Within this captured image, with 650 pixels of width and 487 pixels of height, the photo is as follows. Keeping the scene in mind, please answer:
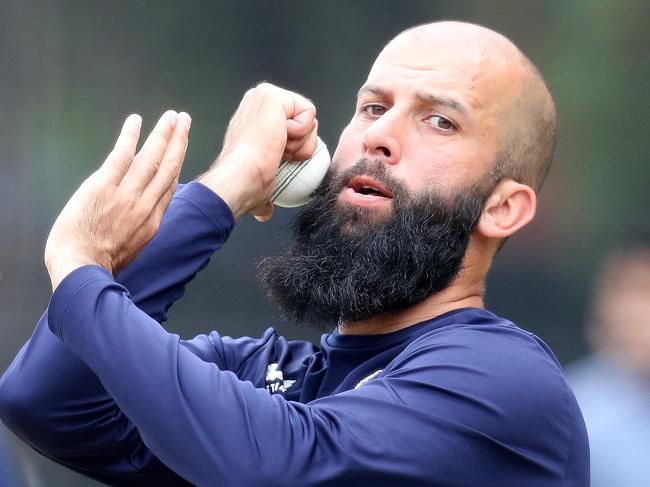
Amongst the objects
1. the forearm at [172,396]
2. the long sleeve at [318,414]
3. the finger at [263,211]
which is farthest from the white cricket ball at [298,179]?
the forearm at [172,396]

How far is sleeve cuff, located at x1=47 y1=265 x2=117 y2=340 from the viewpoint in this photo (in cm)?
197

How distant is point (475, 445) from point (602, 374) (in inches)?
62.7

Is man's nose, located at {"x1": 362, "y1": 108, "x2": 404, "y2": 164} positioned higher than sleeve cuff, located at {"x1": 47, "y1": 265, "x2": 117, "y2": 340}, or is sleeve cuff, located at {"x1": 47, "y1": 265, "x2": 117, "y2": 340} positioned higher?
man's nose, located at {"x1": 362, "y1": 108, "x2": 404, "y2": 164}

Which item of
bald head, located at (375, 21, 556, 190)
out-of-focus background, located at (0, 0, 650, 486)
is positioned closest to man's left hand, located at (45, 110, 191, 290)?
bald head, located at (375, 21, 556, 190)

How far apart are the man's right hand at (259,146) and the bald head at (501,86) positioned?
0.31 meters

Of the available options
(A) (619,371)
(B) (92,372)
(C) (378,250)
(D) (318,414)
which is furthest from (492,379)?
(A) (619,371)

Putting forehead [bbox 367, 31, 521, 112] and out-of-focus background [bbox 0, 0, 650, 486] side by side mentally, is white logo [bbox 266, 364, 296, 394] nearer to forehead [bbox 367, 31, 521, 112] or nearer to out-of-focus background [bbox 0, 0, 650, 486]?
forehead [bbox 367, 31, 521, 112]

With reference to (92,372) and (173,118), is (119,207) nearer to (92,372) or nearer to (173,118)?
(173,118)

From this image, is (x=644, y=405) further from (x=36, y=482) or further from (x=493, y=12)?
(x=36, y=482)

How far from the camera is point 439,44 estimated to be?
2627 millimetres

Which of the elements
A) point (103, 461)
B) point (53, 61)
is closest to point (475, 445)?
point (103, 461)

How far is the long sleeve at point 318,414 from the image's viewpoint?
6.28ft

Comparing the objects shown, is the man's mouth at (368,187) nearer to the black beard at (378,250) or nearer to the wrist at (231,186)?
the black beard at (378,250)

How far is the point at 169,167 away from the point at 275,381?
2.20 feet
